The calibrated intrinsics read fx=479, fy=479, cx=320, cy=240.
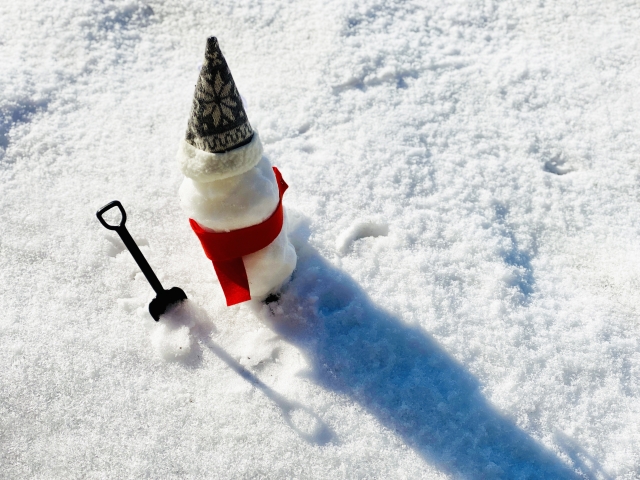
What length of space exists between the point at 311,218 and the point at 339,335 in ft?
1.62

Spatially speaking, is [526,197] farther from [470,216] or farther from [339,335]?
[339,335]

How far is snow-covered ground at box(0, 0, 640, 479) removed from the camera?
56.0 inches

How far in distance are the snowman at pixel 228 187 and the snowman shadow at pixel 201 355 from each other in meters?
0.24

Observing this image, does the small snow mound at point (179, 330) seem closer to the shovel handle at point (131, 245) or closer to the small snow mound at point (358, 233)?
the shovel handle at point (131, 245)

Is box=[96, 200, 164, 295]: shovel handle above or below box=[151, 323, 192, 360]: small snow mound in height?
above

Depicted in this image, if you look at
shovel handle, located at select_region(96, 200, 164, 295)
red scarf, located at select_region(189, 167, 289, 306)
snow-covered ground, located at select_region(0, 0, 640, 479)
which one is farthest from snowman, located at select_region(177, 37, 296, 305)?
snow-covered ground, located at select_region(0, 0, 640, 479)

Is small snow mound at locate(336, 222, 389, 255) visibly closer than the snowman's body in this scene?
No

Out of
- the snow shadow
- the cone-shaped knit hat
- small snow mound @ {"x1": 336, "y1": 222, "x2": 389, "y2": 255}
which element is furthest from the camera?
small snow mound @ {"x1": 336, "y1": 222, "x2": 389, "y2": 255}

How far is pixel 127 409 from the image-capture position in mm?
1461

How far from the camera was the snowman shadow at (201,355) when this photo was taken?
142 centimetres

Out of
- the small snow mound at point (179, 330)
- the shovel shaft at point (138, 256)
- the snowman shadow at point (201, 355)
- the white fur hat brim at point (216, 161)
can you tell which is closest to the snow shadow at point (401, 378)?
the snowman shadow at point (201, 355)

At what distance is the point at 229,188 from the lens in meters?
1.23

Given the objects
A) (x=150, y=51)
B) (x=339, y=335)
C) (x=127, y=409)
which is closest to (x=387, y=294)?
(x=339, y=335)

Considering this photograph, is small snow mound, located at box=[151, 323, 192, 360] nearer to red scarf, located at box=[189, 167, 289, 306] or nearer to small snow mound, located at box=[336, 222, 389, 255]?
red scarf, located at box=[189, 167, 289, 306]
